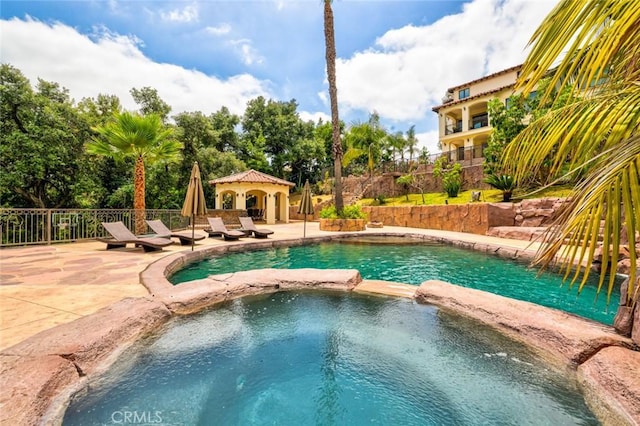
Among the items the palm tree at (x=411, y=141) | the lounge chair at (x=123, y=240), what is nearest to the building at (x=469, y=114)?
the palm tree at (x=411, y=141)

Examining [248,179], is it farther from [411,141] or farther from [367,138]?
[411,141]

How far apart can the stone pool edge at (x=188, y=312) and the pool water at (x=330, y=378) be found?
0.17 meters

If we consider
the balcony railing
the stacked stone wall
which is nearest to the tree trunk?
the stacked stone wall

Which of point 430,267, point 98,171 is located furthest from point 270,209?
point 430,267

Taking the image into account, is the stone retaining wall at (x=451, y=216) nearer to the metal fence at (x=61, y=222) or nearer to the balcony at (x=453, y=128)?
the metal fence at (x=61, y=222)

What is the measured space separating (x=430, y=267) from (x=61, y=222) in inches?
474

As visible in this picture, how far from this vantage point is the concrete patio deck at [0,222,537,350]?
3.31 m

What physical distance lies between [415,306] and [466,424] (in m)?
2.30

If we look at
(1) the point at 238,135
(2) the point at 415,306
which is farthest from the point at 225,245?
(1) the point at 238,135

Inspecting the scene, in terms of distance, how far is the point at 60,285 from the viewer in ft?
15.2

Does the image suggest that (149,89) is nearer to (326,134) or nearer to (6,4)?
(6,4)

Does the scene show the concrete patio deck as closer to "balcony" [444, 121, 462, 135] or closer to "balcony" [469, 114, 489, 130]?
"balcony" [469, 114, 489, 130]

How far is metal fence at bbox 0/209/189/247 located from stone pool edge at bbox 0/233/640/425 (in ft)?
22.7

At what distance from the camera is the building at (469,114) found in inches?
1024
